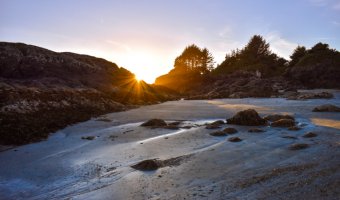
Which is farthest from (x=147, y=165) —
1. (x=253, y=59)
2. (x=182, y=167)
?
(x=253, y=59)

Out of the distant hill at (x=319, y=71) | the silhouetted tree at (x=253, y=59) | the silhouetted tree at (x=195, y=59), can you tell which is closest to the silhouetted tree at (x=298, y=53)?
the silhouetted tree at (x=253, y=59)

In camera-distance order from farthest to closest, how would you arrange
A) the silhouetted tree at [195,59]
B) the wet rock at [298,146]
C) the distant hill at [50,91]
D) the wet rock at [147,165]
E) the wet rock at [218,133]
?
the silhouetted tree at [195,59] < the distant hill at [50,91] < the wet rock at [218,133] < the wet rock at [298,146] < the wet rock at [147,165]

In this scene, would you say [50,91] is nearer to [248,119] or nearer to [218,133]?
[218,133]

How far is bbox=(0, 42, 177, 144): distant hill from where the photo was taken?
11.8 m

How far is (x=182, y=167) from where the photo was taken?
6523 mm

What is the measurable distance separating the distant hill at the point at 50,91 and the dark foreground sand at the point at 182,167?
2.16 meters

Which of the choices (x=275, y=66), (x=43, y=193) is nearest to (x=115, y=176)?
(x=43, y=193)

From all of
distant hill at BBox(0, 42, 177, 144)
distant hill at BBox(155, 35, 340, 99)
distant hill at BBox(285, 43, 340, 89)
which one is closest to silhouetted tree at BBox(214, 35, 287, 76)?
distant hill at BBox(155, 35, 340, 99)

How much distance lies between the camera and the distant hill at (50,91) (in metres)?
11.8

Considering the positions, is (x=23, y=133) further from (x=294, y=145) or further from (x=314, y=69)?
(x=314, y=69)

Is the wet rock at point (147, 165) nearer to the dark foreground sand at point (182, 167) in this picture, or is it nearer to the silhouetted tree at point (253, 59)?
the dark foreground sand at point (182, 167)

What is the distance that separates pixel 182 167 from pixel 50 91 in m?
12.8

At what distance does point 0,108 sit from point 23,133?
233 centimetres

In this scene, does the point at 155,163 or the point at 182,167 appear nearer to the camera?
the point at 182,167
